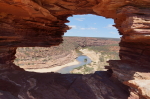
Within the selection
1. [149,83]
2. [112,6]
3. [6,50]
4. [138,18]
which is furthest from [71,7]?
[149,83]

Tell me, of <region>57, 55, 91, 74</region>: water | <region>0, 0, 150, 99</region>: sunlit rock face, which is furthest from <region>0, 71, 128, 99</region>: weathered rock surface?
<region>57, 55, 91, 74</region>: water

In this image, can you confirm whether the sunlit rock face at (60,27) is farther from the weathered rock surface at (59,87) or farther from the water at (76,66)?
the water at (76,66)

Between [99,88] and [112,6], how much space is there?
4617 mm

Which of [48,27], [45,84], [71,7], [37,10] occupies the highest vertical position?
[71,7]

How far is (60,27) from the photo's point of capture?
1168 cm

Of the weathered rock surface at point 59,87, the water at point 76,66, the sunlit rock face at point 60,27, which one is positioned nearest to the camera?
the sunlit rock face at point 60,27

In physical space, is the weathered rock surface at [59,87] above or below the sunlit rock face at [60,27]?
A: below

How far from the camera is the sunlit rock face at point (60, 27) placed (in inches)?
241

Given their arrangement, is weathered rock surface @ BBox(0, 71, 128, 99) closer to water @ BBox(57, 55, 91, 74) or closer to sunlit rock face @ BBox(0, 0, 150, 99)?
sunlit rock face @ BBox(0, 0, 150, 99)

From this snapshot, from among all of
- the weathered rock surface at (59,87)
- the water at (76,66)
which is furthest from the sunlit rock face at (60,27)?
the water at (76,66)

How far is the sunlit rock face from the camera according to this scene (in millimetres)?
6133

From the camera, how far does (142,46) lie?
8055 mm

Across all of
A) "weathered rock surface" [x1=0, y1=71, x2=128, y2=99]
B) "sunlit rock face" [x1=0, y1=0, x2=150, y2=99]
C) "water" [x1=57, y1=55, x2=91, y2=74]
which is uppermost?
"sunlit rock face" [x1=0, y1=0, x2=150, y2=99]

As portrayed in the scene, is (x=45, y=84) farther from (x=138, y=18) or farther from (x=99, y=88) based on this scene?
(x=138, y=18)
